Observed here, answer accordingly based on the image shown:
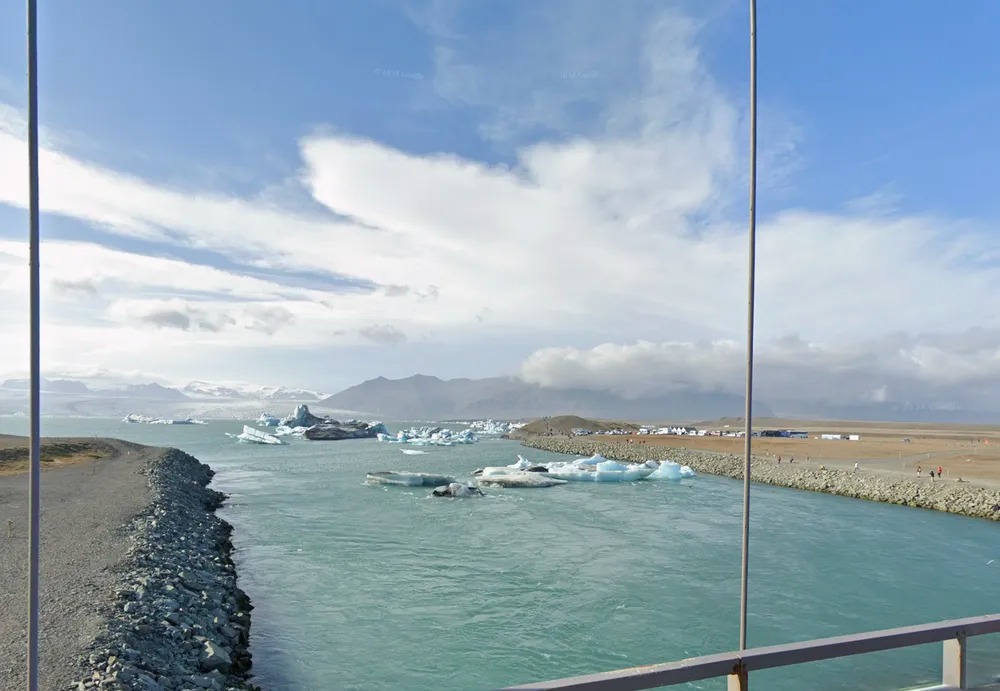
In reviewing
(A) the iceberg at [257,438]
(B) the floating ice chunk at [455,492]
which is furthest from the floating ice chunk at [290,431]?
(B) the floating ice chunk at [455,492]

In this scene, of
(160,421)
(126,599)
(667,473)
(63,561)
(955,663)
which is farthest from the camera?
(160,421)

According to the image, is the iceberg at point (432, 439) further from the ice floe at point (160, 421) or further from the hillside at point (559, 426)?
the ice floe at point (160, 421)

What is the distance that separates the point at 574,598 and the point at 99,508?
1334 centimetres

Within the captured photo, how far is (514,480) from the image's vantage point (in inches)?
1192

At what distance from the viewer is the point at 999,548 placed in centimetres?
1750

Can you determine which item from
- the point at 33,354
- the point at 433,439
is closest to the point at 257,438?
the point at 433,439

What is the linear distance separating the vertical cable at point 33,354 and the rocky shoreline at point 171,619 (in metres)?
4.37

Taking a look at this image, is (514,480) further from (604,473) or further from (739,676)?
(739,676)

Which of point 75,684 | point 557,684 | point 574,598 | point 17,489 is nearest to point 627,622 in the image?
point 574,598

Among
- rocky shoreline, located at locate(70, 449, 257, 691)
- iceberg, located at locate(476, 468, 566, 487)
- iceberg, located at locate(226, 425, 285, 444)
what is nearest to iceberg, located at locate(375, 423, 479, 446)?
iceberg, located at locate(226, 425, 285, 444)

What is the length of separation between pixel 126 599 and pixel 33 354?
25.4 ft

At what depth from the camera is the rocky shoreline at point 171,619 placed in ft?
21.4

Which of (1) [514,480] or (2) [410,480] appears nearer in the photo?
(2) [410,480]

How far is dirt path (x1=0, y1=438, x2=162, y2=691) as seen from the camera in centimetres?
649
